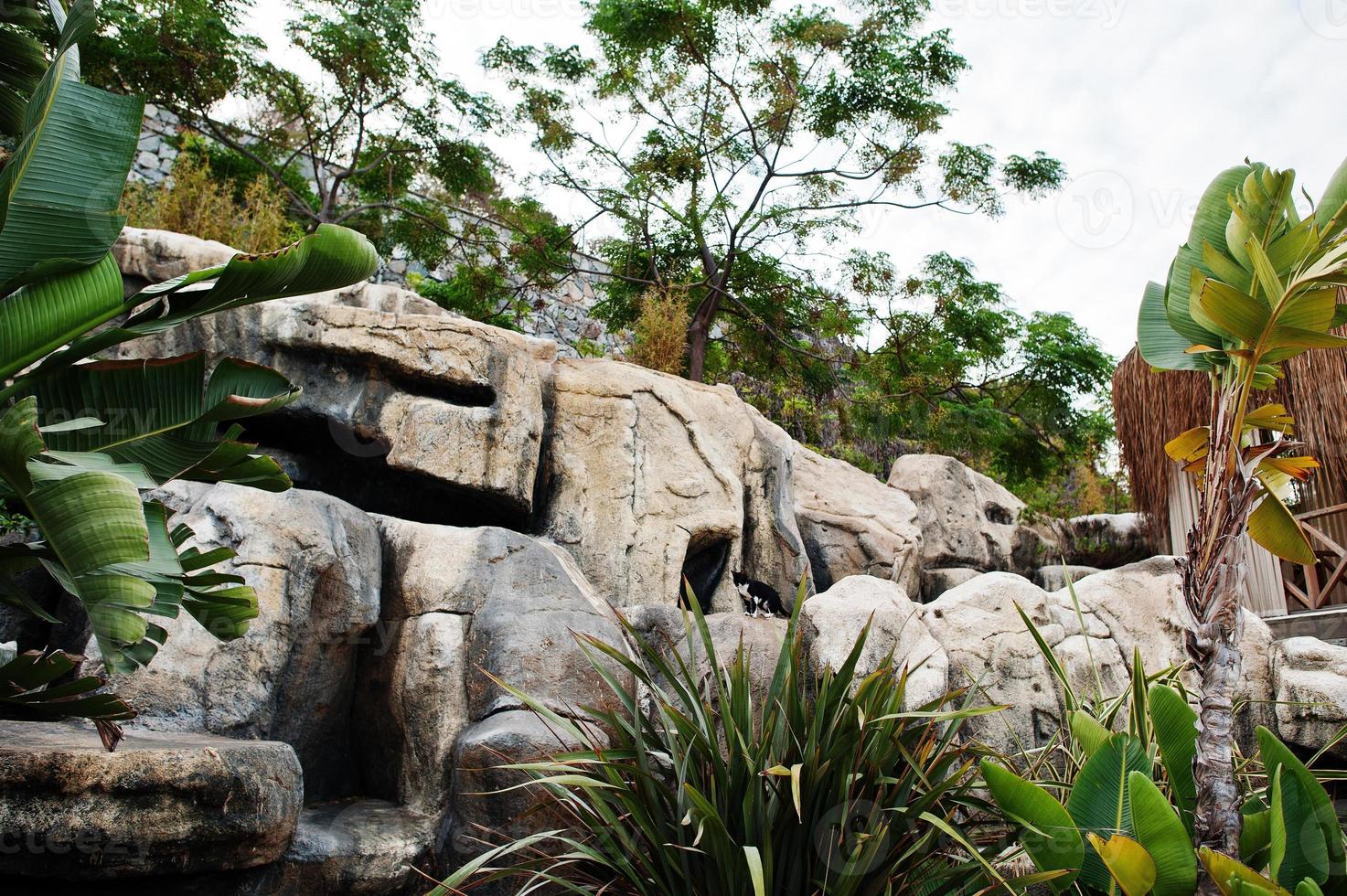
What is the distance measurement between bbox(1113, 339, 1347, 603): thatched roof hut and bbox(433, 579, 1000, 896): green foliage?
6612mm

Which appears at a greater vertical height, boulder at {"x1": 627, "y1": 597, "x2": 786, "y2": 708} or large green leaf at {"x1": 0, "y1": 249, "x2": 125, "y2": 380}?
large green leaf at {"x1": 0, "y1": 249, "x2": 125, "y2": 380}

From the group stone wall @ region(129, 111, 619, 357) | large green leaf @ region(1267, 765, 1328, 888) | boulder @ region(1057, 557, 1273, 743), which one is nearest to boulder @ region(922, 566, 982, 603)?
boulder @ region(1057, 557, 1273, 743)

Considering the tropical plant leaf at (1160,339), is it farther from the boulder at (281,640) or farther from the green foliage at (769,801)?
the boulder at (281,640)

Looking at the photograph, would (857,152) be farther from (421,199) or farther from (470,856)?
(470,856)

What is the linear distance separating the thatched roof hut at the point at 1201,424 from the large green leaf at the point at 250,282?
8055mm

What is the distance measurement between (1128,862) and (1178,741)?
789 millimetres

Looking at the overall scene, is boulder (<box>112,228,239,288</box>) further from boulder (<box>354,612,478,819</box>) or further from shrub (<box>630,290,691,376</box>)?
shrub (<box>630,290,691,376</box>)

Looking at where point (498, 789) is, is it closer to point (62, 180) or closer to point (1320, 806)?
point (62, 180)

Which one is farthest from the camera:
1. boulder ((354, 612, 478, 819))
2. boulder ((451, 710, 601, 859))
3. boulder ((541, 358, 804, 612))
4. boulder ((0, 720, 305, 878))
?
boulder ((541, 358, 804, 612))

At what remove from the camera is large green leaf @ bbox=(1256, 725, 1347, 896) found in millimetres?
3719

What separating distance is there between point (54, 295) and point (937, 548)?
30.5ft

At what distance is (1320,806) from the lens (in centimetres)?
386

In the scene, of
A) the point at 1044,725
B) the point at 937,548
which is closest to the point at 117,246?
the point at 1044,725

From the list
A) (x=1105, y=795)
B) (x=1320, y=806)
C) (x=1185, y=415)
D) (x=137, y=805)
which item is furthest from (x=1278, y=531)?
(x=1185, y=415)
